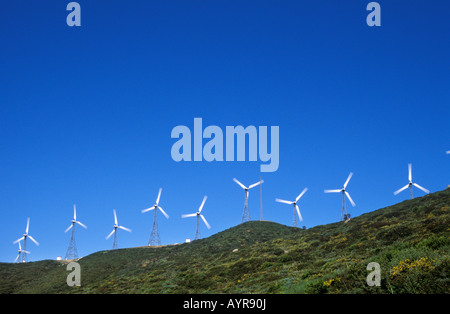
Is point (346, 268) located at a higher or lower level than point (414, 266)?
lower

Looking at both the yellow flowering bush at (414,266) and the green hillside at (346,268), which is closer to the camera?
the yellow flowering bush at (414,266)

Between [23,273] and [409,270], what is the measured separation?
103 m

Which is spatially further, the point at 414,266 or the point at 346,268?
the point at 346,268

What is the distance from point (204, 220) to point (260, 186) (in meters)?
22.7

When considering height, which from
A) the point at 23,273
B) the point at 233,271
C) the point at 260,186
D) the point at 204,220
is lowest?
the point at 23,273

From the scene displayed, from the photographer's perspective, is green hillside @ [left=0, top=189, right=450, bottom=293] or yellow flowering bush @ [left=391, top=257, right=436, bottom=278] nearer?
yellow flowering bush @ [left=391, top=257, right=436, bottom=278]
